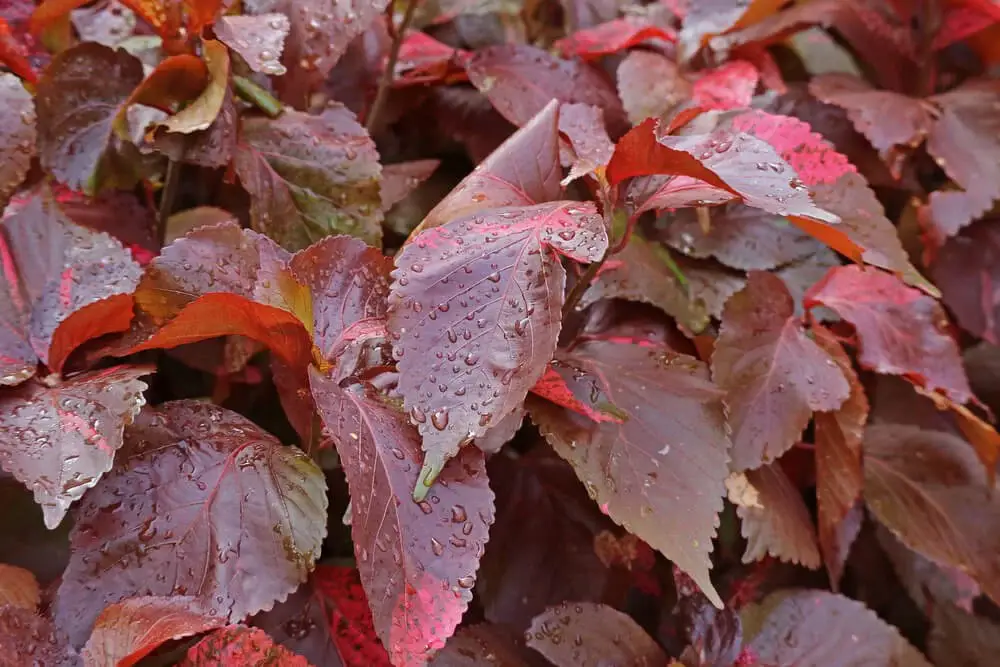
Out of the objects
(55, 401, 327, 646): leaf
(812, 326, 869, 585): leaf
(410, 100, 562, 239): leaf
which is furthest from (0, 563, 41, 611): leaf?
(812, 326, 869, 585): leaf

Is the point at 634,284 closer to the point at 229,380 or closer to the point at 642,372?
the point at 642,372

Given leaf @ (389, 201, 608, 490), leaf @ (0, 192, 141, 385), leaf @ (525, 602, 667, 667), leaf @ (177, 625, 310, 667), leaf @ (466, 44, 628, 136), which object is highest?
leaf @ (389, 201, 608, 490)

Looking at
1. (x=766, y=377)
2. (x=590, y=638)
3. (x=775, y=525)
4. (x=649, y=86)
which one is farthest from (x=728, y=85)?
(x=590, y=638)

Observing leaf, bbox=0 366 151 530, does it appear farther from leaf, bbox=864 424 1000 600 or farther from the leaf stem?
leaf, bbox=864 424 1000 600

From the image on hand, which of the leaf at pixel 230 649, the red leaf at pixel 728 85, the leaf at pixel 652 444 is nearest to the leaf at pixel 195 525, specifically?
the leaf at pixel 230 649

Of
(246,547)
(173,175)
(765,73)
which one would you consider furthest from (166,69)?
(765,73)
